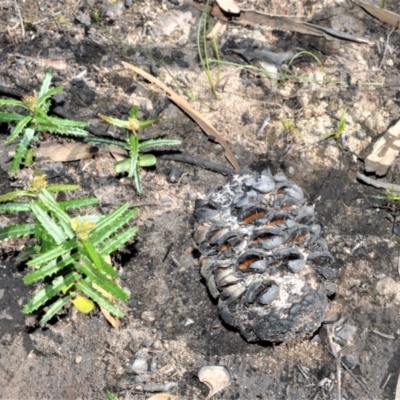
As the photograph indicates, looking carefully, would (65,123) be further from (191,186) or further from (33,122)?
(191,186)

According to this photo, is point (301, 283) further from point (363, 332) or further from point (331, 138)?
point (331, 138)

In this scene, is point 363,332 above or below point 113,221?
below

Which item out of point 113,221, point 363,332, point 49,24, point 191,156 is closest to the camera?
point 113,221

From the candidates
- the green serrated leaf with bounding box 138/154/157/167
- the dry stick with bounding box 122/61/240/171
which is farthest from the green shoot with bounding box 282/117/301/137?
the green serrated leaf with bounding box 138/154/157/167

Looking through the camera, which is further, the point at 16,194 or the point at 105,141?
the point at 105,141

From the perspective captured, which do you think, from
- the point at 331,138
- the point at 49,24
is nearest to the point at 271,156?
the point at 331,138

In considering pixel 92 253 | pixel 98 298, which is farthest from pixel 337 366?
pixel 92 253
